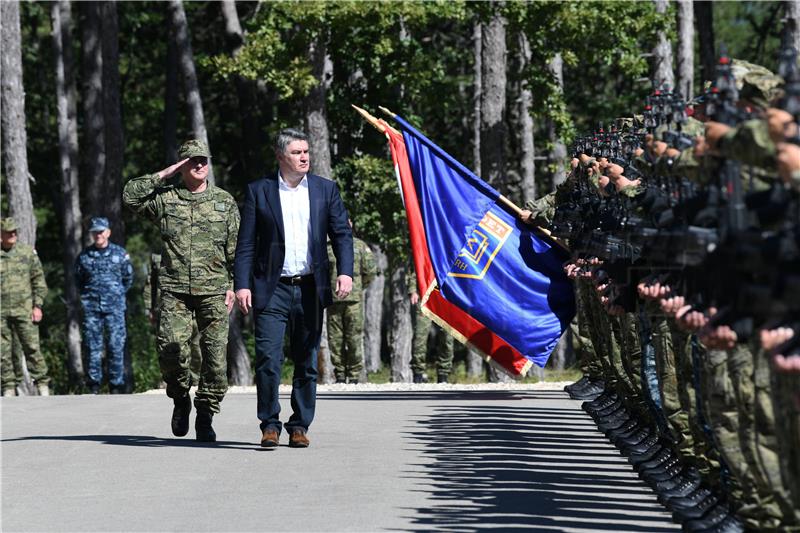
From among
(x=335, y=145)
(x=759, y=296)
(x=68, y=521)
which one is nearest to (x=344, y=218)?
(x=68, y=521)

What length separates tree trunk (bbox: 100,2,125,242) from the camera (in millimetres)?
33469

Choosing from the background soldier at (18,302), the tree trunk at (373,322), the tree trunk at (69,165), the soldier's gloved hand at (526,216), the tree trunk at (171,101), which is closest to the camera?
the soldier's gloved hand at (526,216)

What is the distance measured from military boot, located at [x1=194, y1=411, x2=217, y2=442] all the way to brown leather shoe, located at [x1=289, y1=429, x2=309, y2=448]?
793 mm

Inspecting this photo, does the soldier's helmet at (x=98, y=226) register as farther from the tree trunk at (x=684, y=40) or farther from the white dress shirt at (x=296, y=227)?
the tree trunk at (x=684, y=40)

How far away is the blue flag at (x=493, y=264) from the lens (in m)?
17.6

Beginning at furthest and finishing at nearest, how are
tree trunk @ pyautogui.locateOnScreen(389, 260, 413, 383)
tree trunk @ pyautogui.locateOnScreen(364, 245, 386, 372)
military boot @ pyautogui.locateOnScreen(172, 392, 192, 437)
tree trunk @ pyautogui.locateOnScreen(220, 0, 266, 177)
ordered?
tree trunk @ pyautogui.locateOnScreen(364, 245, 386, 372) < tree trunk @ pyautogui.locateOnScreen(220, 0, 266, 177) < tree trunk @ pyautogui.locateOnScreen(389, 260, 413, 383) < military boot @ pyautogui.locateOnScreen(172, 392, 192, 437)

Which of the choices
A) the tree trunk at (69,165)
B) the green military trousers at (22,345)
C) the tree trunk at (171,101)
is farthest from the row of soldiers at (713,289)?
the tree trunk at (69,165)

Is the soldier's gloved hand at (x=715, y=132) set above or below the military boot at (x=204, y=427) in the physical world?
above

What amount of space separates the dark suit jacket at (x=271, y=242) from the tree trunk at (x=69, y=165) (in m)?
26.9

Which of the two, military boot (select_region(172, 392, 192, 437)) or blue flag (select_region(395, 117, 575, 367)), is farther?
blue flag (select_region(395, 117, 575, 367))

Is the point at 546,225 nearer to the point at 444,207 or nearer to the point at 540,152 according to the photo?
the point at 444,207

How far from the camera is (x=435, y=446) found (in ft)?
44.5

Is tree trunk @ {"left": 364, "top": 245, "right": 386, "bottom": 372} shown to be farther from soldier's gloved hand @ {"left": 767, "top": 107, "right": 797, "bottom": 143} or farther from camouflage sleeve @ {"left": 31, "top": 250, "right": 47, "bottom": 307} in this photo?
soldier's gloved hand @ {"left": 767, "top": 107, "right": 797, "bottom": 143}

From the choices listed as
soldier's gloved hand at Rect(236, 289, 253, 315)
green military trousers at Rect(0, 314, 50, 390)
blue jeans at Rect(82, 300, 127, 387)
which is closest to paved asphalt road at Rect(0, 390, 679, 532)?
soldier's gloved hand at Rect(236, 289, 253, 315)
